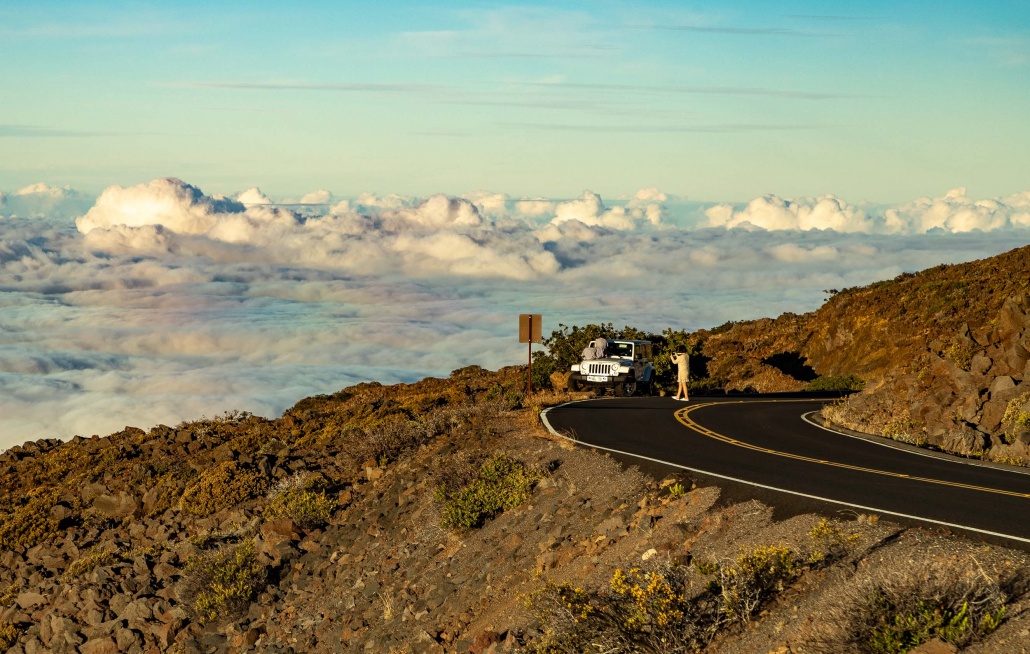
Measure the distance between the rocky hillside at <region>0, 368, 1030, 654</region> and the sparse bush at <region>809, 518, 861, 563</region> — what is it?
0.04 metres

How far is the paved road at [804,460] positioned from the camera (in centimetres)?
1512

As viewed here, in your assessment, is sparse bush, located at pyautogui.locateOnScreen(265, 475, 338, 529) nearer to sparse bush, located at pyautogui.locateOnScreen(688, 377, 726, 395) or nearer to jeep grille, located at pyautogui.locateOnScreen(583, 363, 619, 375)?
jeep grille, located at pyautogui.locateOnScreen(583, 363, 619, 375)

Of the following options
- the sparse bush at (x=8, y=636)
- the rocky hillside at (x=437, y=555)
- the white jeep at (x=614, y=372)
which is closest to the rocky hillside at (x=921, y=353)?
the white jeep at (x=614, y=372)

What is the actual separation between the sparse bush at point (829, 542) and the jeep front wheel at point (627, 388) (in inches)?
978

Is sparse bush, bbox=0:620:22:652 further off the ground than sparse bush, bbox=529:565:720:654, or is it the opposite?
sparse bush, bbox=529:565:720:654

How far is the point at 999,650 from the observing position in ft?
27.9

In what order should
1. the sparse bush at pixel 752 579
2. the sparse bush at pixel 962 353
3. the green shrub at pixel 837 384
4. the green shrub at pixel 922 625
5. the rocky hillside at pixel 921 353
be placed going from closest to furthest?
1. the green shrub at pixel 922 625
2. the sparse bush at pixel 752 579
3. the rocky hillside at pixel 921 353
4. the sparse bush at pixel 962 353
5. the green shrub at pixel 837 384

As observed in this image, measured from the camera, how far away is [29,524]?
27.1 meters

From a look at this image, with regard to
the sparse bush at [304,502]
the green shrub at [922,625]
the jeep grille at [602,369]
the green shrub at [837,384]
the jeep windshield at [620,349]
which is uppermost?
the green shrub at [922,625]

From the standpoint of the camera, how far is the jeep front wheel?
1474 inches

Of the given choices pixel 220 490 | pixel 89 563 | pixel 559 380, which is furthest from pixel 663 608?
pixel 559 380

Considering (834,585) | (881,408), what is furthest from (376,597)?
(881,408)

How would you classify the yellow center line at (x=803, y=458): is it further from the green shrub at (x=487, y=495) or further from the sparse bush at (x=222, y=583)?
the sparse bush at (x=222, y=583)

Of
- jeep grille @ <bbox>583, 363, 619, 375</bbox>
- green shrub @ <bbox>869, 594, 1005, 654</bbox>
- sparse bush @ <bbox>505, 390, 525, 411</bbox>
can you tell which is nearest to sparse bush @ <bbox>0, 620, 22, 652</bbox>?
sparse bush @ <bbox>505, 390, 525, 411</bbox>
